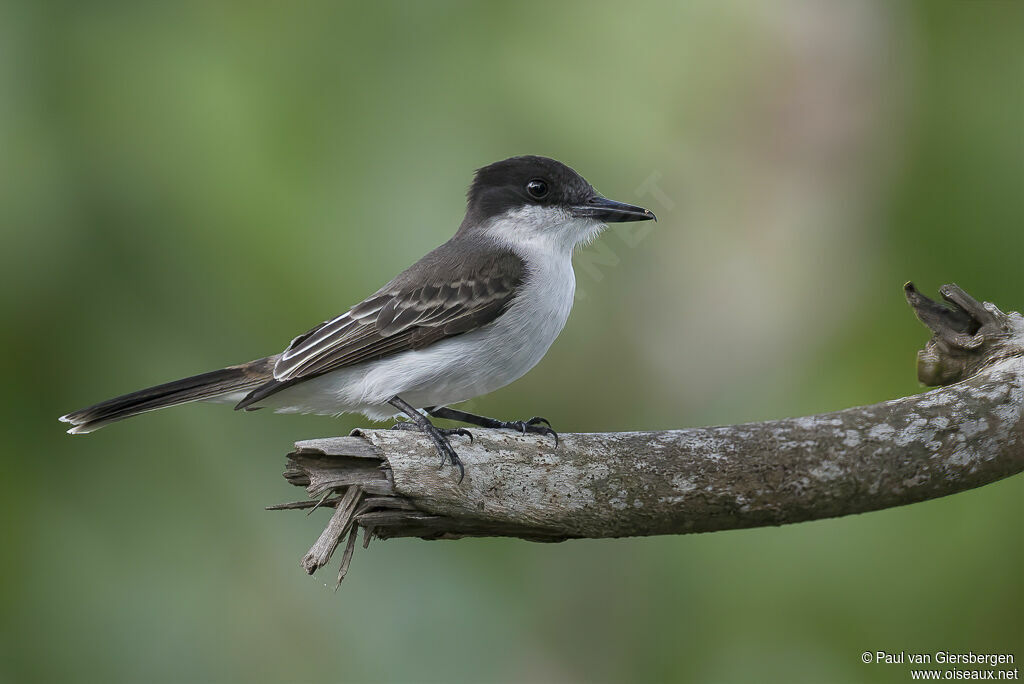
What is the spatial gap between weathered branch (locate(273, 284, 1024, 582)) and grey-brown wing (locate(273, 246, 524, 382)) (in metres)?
0.76

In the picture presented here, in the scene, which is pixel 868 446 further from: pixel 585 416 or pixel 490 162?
pixel 490 162

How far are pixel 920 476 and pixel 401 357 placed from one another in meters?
1.83

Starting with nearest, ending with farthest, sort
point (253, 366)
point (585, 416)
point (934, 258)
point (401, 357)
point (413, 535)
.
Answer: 1. point (413, 535)
2. point (401, 357)
3. point (253, 366)
4. point (934, 258)
5. point (585, 416)

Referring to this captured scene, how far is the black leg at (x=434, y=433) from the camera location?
274cm

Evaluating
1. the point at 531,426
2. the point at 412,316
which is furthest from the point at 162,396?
the point at 531,426

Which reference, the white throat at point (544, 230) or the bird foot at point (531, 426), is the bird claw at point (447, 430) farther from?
the white throat at point (544, 230)

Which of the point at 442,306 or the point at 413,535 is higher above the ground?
the point at 442,306

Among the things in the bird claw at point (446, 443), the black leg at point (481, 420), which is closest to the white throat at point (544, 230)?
the black leg at point (481, 420)

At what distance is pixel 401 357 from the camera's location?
3.53 meters

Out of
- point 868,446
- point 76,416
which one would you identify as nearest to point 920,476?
point 868,446

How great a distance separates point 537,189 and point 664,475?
1.73 m

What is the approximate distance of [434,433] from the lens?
2.93 m

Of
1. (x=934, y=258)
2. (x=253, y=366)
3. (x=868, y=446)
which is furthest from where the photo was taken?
(x=934, y=258)

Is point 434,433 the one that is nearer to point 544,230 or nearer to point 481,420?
point 481,420
